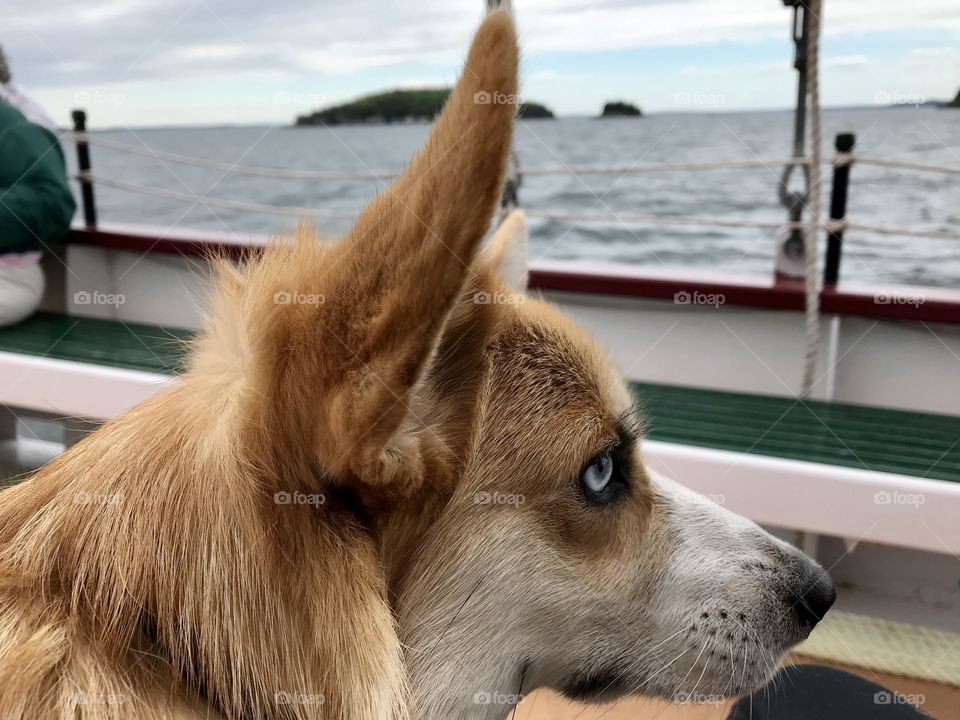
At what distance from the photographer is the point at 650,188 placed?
48.6 feet

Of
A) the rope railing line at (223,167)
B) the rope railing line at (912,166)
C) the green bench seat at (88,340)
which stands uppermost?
the rope railing line at (223,167)

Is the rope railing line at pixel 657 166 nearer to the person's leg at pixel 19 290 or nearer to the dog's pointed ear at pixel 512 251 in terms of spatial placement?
the person's leg at pixel 19 290

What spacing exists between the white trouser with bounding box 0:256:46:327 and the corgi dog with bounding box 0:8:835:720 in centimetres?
244

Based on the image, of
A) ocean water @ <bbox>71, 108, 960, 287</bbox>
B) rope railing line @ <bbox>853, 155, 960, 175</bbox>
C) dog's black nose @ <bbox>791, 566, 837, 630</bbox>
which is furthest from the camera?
ocean water @ <bbox>71, 108, 960, 287</bbox>

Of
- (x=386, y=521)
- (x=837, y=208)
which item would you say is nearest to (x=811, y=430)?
(x=837, y=208)

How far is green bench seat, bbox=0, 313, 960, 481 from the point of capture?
1.87 metres

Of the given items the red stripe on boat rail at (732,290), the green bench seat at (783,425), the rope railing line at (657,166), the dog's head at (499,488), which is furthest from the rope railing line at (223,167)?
the dog's head at (499,488)

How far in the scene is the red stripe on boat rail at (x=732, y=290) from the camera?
2246mm

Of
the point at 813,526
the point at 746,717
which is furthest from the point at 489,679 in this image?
the point at 813,526

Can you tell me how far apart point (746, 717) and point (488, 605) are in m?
0.84

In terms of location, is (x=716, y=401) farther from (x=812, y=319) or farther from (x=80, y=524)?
(x=80, y=524)

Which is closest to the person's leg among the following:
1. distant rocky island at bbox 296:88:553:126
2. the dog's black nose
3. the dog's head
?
distant rocky island at bbox 296:88:553:126

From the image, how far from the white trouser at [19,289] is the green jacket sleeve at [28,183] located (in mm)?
65

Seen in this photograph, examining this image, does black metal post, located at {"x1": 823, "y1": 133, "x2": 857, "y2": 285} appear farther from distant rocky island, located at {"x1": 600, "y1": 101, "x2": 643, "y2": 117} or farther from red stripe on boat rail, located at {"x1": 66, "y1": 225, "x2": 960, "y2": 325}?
distant rocky island, located at {"x1": 600, "y1": 101, "x2": 643, "y2": 117}
